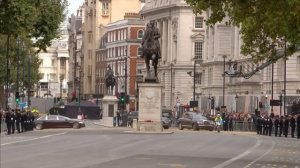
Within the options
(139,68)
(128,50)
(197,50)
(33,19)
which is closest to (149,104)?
(33,19)

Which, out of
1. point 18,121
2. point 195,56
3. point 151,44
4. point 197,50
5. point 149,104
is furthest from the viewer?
point 197,50

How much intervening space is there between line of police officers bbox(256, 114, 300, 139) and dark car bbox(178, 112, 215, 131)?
5.02 metres

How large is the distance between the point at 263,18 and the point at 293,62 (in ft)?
221

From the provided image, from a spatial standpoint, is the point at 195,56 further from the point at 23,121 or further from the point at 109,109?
the point at 23,121

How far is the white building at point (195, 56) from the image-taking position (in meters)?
128

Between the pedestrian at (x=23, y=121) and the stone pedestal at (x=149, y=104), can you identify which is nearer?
the stone pedestal at (x=149, y=104)

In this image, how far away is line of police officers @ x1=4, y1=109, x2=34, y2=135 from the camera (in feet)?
226

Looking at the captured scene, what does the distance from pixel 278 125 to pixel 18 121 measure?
1829cm

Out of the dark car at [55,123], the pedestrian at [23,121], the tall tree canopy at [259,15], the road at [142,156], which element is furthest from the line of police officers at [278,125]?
the tall tree canopy at [259,15]

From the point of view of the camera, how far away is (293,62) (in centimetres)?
10706

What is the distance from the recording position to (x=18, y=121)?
7156 cm

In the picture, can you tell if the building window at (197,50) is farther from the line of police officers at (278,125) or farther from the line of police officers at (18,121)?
the line of police officers at (18,121)

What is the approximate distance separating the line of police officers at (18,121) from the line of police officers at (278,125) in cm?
1645

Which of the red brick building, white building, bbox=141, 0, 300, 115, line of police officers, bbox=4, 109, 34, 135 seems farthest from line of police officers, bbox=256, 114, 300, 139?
the red brick building
